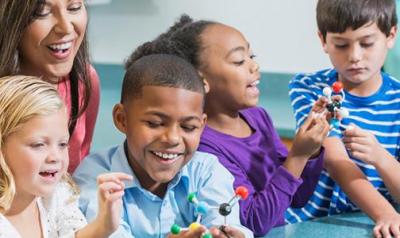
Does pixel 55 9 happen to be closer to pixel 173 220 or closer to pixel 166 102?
pixel 166 102

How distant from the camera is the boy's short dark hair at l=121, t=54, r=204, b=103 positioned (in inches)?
48.9

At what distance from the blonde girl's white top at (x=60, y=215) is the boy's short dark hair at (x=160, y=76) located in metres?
0.19

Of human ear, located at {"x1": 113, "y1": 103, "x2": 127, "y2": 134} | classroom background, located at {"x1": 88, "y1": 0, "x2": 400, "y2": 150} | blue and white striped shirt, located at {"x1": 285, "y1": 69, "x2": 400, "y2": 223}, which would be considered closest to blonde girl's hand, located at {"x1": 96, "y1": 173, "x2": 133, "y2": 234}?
human ear, located at {"x1": 113, "y1": 103, "x2": 127, "y2": 134}

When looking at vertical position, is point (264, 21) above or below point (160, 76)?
below

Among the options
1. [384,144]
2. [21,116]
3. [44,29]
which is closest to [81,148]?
[44,29]

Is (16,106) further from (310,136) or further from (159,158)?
(310,136)

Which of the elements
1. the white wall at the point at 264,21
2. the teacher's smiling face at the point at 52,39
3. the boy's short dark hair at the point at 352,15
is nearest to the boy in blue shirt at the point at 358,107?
the boy's short dark hair at the point at 352,15

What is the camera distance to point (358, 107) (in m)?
1.55

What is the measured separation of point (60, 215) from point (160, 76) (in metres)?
0.27

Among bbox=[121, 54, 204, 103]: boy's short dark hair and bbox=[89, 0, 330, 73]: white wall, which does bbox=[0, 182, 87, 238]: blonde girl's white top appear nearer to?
bbox=[121, 54, 204, 103]: boy's short dark hair

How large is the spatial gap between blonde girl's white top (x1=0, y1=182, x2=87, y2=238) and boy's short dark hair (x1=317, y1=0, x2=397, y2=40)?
2.08ft

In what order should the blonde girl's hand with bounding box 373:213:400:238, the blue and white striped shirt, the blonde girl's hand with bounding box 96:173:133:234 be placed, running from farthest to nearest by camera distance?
1. the blue and white striped shirt
2. the blonde girl's hand with bounding box 373:213:400:238
3. the blonde girl's hand with bounding box 96:173:133:234

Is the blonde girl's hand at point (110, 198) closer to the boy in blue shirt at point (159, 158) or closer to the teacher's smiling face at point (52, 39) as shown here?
the boy in blue shirt at point (159, 158)

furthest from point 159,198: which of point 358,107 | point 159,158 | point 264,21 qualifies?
point 264,21
